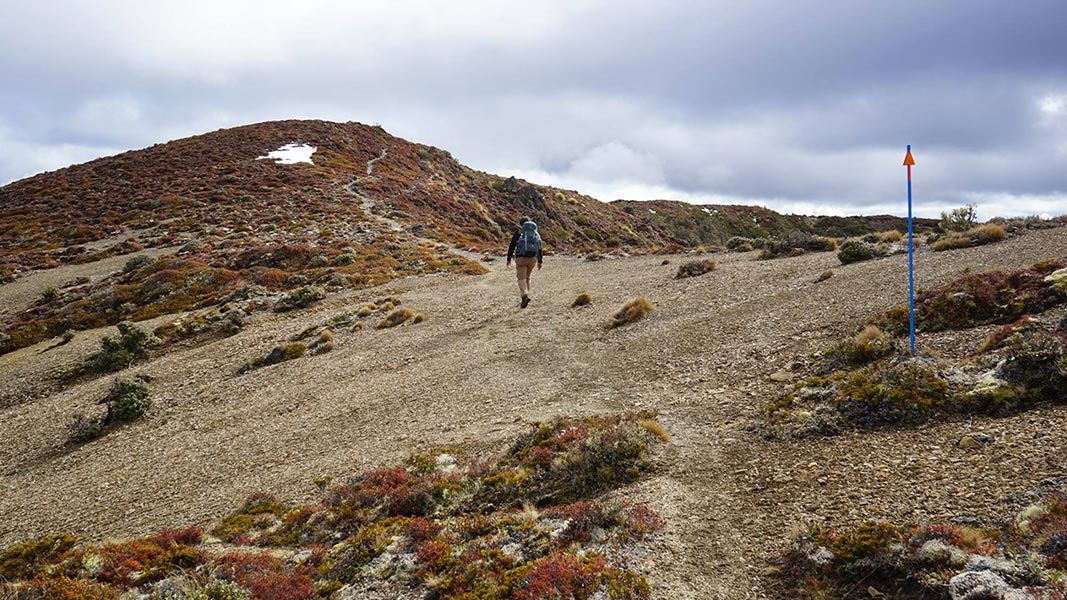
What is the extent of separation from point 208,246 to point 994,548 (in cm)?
4273

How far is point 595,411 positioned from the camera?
1054 cm

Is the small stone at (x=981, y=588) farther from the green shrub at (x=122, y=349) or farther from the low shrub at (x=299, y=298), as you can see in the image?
the low shrub at (x=299, y=298)

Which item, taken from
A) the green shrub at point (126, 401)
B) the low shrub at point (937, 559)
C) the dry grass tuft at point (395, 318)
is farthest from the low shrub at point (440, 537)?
the dry grass tuft at point (395, 318)

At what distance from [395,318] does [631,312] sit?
30.9 feet

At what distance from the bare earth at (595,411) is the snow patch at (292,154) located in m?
43.7

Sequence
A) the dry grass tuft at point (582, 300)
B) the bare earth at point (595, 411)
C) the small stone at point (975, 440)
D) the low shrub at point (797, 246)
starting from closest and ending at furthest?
the bare earth at point (595, 411), the small stone at point (975, 440), the dry grass tuft at point (582, 300), the low shrub at point (797, 246)

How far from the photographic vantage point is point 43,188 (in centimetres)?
5841

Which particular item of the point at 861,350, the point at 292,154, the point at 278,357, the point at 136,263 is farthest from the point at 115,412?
the point at 292,154

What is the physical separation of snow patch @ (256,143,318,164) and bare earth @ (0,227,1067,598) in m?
43.7

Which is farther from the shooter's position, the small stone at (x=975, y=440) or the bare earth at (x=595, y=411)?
the small stone at (x=975, y=440)

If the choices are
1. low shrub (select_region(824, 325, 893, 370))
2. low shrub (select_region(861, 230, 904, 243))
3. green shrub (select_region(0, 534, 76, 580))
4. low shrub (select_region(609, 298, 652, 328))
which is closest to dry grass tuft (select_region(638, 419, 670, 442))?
low shrub (select_region(824, 325, 893, 370))

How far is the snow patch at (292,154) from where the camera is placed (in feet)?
203

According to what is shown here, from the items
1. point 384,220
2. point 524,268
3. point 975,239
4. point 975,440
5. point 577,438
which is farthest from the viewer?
point 384,220

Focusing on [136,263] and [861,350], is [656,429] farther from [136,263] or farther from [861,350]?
[136,263]
